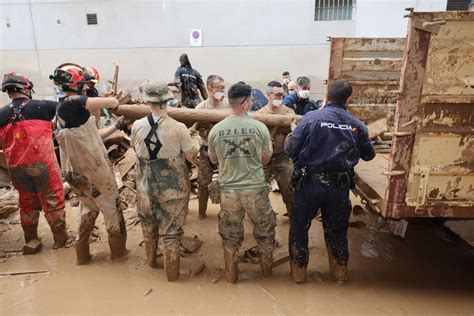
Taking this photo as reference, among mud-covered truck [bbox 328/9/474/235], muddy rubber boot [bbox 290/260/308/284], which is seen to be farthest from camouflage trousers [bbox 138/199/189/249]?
mud-covered truck [bbox 328/9/474/235]

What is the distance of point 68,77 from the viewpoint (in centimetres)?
355

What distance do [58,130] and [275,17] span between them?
30.4ft

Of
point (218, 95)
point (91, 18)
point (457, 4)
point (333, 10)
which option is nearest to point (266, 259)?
point (218, 95)

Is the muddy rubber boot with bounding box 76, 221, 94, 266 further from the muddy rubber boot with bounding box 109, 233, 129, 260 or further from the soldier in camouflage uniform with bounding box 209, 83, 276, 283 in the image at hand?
the soldier in camouflage uniform with bounding box 209, 83, 276, 283

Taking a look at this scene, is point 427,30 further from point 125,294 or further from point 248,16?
point 248,16

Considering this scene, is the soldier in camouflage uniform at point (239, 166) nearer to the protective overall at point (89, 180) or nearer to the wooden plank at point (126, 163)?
the protective overall at point (89, 180)

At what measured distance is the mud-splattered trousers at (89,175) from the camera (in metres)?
3.69

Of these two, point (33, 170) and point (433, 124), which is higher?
point (433, 124)

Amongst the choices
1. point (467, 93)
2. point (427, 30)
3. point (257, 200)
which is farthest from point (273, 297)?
point (427, 30)

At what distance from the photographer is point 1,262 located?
4125 mm

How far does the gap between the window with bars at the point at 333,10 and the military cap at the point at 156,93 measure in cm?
949

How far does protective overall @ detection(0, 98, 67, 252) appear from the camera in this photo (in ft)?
13.1

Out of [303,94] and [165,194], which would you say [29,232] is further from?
[303,94]

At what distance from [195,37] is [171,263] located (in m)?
9.43
